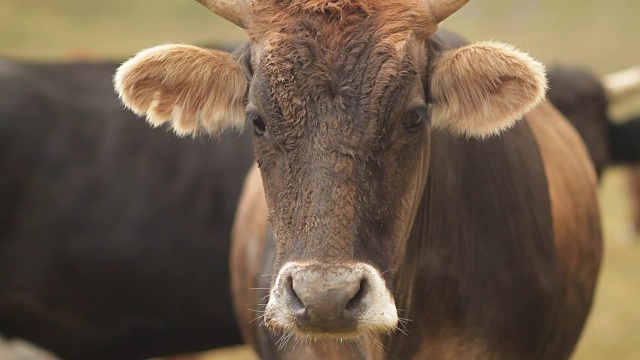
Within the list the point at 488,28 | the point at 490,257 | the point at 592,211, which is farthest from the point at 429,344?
the point at 488,28

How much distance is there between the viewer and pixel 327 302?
3.10 metres

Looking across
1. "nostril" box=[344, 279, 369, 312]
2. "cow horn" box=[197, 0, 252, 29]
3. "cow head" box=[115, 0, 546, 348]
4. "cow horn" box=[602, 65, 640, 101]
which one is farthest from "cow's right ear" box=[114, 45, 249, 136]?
"cow horn" box=[602, 65, 640, 101]

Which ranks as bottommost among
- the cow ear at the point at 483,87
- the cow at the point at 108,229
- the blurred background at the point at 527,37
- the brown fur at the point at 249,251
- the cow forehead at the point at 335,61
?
the blurred background at the point at 527,37

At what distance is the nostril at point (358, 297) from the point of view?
314 centimetres

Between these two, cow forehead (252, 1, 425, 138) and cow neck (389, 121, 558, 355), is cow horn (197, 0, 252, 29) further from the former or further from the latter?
cow neck (389, 121, 558, 355)

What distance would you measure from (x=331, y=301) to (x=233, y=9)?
1242 mm

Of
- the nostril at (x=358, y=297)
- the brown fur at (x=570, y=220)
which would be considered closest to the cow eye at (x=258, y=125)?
the nostril at (x=358, y=297)

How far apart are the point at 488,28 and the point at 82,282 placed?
11.8m

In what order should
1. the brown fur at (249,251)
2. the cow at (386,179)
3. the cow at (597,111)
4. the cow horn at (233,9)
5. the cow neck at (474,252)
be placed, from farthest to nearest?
the cow at (597,111) < the brown fur at (249,251) < the cow neck at (474,252) < the cow horn at (233,9) < the cow at (386,179)

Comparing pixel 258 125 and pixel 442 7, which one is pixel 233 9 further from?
pixel 442 7

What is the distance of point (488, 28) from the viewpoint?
55.9 feet

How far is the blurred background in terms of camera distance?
954cm

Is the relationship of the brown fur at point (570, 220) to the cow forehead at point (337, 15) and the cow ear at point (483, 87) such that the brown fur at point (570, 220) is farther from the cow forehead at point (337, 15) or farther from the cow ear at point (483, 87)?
the cow forehead at point (337, 15)

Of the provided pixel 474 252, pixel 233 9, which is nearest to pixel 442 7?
pixel 233 9
